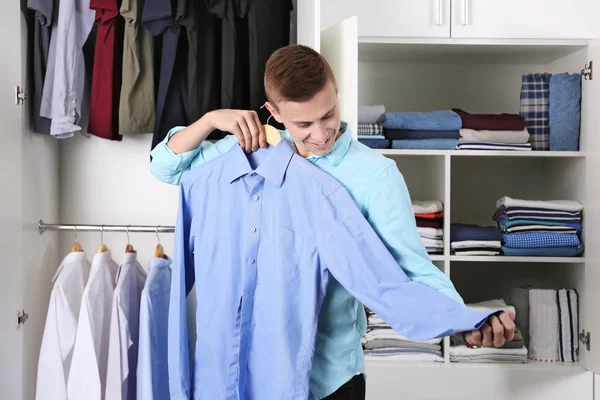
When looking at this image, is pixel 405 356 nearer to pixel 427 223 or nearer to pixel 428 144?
pixel 427 223

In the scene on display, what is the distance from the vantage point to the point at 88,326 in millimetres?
2236

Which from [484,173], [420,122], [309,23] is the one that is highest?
[309,23]

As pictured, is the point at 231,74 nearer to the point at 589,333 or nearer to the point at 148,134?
the point at 148,134

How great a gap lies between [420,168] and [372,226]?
6.41 feet

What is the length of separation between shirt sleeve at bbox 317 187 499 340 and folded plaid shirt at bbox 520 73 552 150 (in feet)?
5.91

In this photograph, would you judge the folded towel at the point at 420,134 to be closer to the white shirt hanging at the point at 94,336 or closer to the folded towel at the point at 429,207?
the folded towel at the point at 429,207

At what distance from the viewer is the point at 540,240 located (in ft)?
9.64

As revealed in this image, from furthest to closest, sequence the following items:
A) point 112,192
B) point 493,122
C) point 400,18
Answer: point 493,122 → point 400,18 → point 112,192

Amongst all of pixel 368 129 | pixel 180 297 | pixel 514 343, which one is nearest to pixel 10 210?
pixel 180 297

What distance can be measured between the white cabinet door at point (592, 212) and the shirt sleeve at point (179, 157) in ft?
5.63

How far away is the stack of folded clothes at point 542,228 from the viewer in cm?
294

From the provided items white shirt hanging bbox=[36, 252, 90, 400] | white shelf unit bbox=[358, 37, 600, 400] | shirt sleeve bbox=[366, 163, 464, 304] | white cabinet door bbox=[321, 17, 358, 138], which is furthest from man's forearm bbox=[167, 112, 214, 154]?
white shelf unit bbox=[358, 37, 600, 400]

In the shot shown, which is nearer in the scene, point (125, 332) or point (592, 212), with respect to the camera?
point (125, 332)

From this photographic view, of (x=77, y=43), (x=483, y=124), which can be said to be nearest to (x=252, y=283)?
(x=77, y=43)
